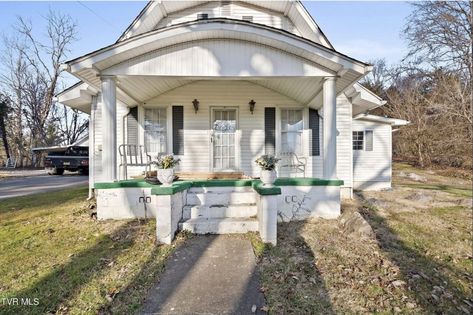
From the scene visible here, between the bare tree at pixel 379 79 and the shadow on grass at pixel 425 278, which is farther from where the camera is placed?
the bare tree at pixel 379 79

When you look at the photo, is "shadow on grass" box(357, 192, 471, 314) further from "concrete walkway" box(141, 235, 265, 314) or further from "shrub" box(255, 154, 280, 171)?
"shrub" box(255, 154, 280, 171)

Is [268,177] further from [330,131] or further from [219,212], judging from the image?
[330,131]

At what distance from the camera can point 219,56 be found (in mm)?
5473

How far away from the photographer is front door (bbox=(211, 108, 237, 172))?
805 cm

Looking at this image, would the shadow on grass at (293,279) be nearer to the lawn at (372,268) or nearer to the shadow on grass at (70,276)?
the lawn at (372,268)

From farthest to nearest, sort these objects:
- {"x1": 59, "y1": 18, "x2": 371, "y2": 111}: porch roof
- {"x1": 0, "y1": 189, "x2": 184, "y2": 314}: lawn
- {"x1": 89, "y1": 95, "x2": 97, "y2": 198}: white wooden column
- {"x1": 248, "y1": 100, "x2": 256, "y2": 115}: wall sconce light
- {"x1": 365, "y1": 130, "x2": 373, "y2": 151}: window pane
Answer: {"x1": 365, "y1": 130, "x2": 373, "y2": 151}: window pane < {"x1": 248, "y1": 100, "x2": 256, "y2": 115}: wall sconce light < {"x1": 89, "y1": 95, "x2": 97, "y2": 198}: white wooden column < {"x1": 59, "y1": 18, "x2": 371, "y2": 111}: porch roof < {"x1": 0, "y1": 189, "x2": 184, "y2": 314}: lawn

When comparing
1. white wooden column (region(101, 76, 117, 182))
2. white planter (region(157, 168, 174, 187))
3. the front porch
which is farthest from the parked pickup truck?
white planter (region(157, 168, 174, 187))

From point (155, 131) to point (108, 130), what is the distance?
8.16 ft

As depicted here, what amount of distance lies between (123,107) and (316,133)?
5624 mm

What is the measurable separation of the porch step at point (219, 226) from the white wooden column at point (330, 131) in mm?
2078

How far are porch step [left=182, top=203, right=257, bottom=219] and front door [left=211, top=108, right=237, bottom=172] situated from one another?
3017mm

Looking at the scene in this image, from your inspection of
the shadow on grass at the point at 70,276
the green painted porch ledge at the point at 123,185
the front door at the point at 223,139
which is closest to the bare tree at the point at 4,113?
the front door at the point at 223,139

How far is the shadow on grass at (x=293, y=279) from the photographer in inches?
110

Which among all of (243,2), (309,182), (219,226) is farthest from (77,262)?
(243,2)
